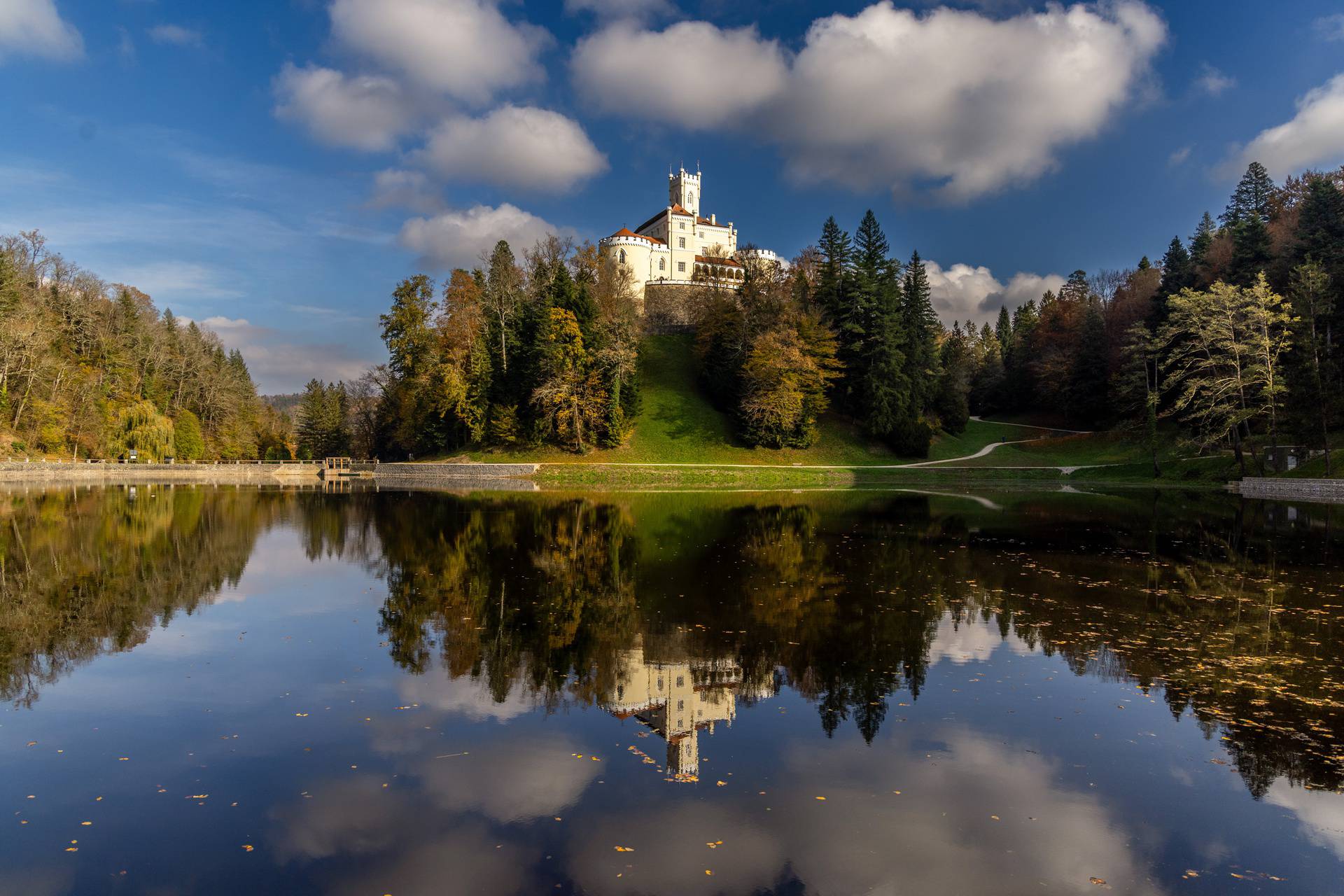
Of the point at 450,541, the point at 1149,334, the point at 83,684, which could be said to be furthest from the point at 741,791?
the point at 1149,334

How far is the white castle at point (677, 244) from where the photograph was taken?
96562 millimetres

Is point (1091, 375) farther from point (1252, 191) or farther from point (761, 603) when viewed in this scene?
point (761, 603)

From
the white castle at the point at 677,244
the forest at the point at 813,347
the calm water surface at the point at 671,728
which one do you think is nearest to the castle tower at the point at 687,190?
the white castle at the point at 677,244

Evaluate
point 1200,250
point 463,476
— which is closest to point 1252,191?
point 1200,250

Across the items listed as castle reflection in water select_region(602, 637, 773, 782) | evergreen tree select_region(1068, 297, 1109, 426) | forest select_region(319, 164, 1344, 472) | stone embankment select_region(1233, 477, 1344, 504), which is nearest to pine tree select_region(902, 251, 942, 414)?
forest select_region(319, 164, 1344, 472)

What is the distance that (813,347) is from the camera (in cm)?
5606

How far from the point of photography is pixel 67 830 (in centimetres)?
589

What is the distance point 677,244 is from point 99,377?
225 ft

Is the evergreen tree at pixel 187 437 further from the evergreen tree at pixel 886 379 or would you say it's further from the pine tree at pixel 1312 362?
the pine tree at pixel 1312 362

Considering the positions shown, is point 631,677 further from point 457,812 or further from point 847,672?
point 457,812

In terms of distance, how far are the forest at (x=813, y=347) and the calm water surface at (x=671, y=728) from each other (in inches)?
1467

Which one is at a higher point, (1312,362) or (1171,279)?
(1171,279)

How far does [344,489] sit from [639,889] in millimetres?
46567

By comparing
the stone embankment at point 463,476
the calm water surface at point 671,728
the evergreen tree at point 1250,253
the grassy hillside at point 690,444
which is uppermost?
the evergreen tree at point 1250,253
